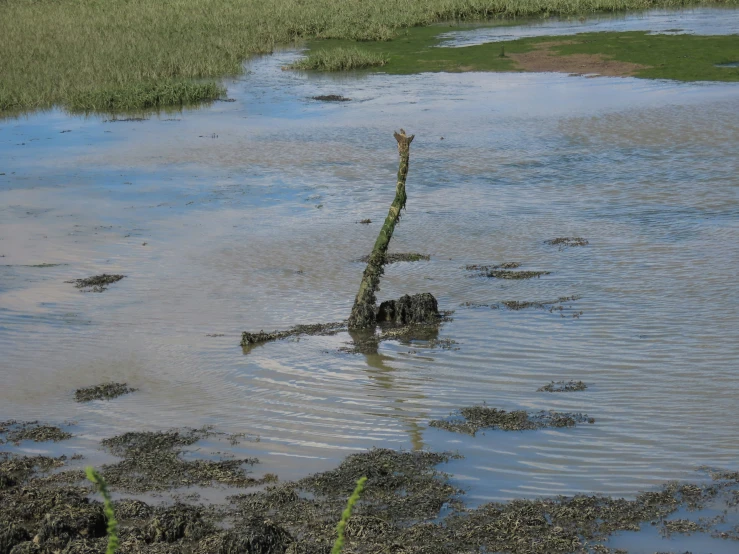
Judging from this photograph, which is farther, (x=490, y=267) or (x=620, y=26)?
(x=620, y=26)

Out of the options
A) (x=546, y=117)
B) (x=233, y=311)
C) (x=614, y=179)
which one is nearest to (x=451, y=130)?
(x=546, y=117)

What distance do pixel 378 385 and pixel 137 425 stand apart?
1.66 m

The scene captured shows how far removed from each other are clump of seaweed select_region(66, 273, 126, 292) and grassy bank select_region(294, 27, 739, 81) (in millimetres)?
14916

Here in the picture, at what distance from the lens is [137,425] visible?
6703 mm

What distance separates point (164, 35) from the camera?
99.3ft

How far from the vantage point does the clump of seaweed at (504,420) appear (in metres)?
6.28

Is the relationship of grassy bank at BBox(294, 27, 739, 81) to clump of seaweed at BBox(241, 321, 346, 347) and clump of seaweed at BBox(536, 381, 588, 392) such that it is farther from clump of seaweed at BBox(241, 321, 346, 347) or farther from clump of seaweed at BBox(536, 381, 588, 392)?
clump of seaweed at BBox(536, 381, 588, 392)

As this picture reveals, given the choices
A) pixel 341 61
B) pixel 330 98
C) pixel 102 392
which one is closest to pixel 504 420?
pixel 102 392

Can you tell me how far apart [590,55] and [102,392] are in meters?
20.1

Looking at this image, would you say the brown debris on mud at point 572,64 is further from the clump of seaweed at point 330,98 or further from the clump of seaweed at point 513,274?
the clump of seaweed at point 513,274

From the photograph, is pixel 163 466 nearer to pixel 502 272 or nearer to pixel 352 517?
pixel 352 517

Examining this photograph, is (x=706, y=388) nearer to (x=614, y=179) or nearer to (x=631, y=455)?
(x=631, y=455)

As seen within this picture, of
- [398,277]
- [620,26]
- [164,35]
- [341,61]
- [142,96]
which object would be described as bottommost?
[398,277]

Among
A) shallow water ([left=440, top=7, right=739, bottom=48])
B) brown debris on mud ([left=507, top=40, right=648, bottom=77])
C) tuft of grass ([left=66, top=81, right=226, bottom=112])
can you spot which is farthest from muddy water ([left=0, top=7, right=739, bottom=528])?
shallow water ([left=440, top=7, right=739, bottom=48])
